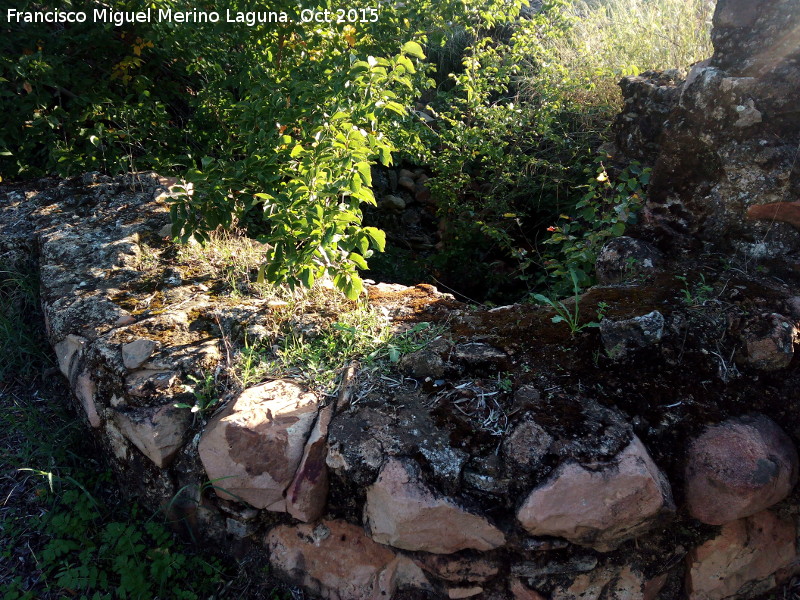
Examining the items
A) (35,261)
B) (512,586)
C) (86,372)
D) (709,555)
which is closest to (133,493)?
(86,372)

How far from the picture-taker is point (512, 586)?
2.00 metres

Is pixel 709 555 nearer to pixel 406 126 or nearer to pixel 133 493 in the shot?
pixel 133 493

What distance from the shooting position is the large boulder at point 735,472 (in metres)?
1.97

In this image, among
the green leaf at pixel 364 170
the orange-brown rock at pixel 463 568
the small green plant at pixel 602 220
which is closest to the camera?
the orange-brown rock at pixel 463 568

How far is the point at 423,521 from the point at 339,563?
16.9 inches

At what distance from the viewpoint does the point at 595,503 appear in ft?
6.20

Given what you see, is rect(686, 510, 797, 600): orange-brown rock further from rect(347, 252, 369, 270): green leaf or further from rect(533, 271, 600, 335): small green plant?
rect(347, 252, 369, 270): green leaf

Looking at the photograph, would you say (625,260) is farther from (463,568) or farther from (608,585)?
(463,568)

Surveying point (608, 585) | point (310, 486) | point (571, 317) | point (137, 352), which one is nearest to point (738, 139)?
point (571, 317)

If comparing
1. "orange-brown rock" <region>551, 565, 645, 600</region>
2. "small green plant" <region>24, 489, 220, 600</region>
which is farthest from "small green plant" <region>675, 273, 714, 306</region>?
"small green plant" <region>24, 489, 220, 600</region>

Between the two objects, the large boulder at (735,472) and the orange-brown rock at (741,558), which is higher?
the large boulder at (735,472)

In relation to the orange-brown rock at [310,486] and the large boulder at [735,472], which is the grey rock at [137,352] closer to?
the orange-brown rock at [310,486]

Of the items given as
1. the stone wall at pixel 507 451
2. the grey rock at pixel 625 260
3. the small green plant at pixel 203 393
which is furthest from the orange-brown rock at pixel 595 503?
the small green plant at pixel 203 393

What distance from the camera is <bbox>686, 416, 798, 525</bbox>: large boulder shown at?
1.97 metres
